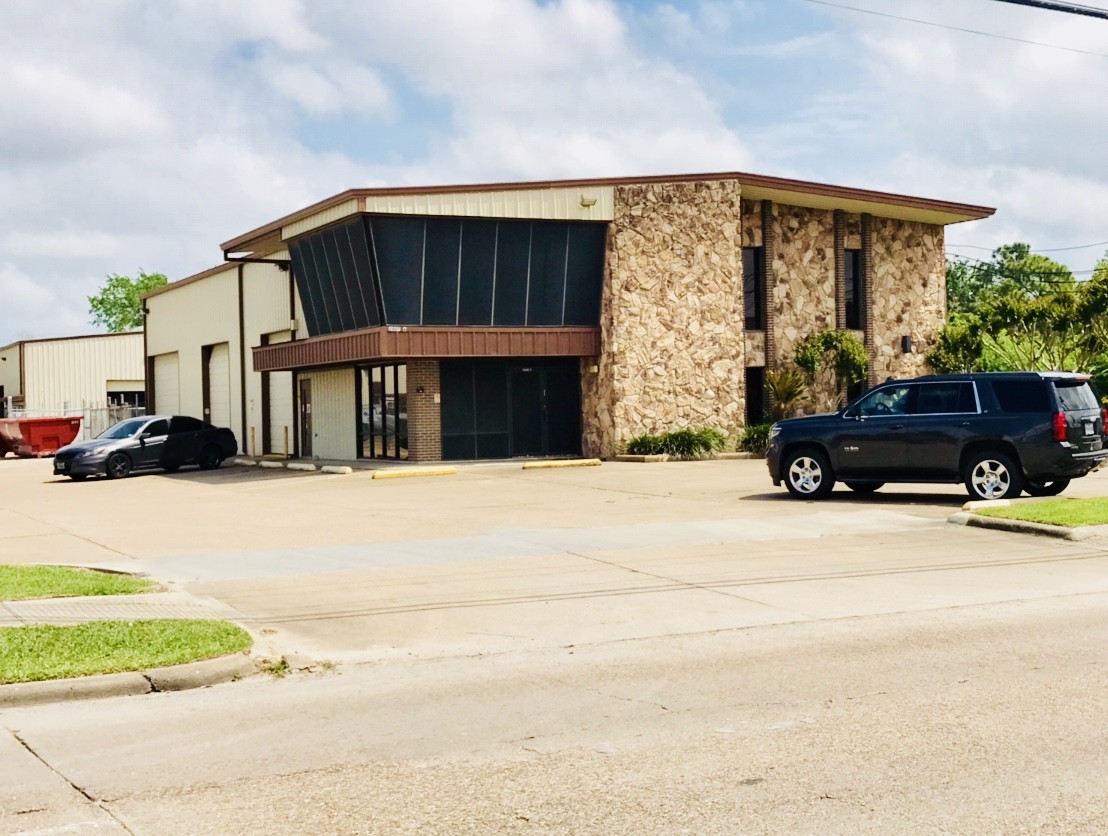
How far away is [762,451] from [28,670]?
2852cm

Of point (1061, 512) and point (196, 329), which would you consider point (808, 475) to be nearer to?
point (1061, 512)

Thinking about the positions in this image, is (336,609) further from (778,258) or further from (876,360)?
(876,360)

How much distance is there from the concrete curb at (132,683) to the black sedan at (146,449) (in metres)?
26.1

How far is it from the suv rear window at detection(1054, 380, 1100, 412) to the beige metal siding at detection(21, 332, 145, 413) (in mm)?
53461

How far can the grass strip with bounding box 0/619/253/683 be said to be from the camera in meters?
8.19

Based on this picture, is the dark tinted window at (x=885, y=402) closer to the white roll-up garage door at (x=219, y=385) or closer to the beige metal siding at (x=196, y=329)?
the beige metal siding at (x=196, y=329)

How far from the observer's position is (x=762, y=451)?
115ft

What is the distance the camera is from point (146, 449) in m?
34.3

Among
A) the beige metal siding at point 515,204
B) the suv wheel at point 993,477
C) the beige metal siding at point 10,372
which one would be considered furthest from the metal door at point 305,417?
the beige metal siding at point 10,372

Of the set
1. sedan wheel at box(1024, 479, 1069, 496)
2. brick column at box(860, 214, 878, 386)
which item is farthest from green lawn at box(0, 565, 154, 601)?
brick column at box(860, 214, 878, 386)

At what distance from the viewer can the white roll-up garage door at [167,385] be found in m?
51.9

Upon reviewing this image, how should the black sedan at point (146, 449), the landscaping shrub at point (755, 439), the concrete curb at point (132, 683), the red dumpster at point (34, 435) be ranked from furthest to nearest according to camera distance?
the red dumpster at point (34, 435)
the landscaping shrub at point (755, 439)
the black sedan at point (146, 449)
the concrete curb at point (132, 683)

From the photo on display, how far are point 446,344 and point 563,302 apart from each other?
3732 mm

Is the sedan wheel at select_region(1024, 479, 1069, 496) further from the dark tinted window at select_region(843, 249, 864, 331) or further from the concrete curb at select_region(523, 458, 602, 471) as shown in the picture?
the dark tinted window at select_region(843, 249, 864, 331)
